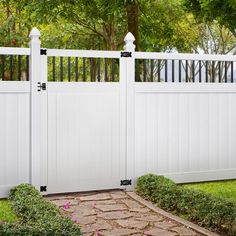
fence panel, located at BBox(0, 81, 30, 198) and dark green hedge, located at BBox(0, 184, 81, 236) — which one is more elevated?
fence panel, located at BBox(0, 81, 30, 198)

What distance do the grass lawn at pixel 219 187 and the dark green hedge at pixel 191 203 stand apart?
2.37 feet

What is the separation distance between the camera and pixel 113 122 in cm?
647

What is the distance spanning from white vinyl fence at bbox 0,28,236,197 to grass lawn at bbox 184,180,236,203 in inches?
5.0

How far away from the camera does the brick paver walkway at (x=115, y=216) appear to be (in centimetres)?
463

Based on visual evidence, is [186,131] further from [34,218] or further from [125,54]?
[34,218]

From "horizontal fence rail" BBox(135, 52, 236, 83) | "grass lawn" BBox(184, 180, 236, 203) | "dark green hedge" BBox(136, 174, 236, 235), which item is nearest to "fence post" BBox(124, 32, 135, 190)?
"horizontal fence rail" BBox(135, 52, 236, 83)

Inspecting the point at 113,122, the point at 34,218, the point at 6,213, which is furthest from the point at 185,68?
the point at 34,218

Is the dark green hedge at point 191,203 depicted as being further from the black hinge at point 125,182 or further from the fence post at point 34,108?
the fence post at point 34,108

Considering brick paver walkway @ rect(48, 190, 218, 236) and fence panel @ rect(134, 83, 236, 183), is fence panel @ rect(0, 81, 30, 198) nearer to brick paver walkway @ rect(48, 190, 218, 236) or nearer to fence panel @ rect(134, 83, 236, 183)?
brick paver walkway @ rect(48, 190, 218, 236)

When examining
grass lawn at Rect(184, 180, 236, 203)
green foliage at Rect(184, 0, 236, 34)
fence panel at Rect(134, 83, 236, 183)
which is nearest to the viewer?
grass lawn at Rect(184, 180, 236, 203)

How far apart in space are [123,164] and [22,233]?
2.81m

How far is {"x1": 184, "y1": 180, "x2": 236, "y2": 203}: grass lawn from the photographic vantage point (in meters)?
6.34

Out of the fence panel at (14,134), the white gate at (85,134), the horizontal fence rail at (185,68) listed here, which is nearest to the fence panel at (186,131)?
the horizontal fence rail at (185,68)

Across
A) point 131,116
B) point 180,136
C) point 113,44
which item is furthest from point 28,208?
point 113,44
